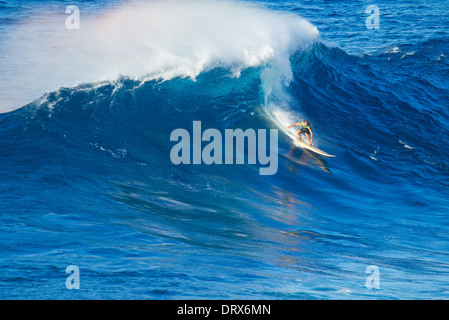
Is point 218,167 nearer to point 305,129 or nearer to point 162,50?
point 305,129

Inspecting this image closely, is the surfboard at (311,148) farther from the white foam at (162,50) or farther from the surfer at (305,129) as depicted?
the white foam at (162,50)

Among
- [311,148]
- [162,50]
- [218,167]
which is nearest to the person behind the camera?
[218,167]

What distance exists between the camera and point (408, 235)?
13.0 metres

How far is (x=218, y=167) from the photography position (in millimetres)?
15398

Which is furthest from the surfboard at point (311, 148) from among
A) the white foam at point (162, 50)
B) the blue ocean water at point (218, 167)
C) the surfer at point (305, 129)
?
the white foam at point (162, 50)

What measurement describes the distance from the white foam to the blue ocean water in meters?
0.08

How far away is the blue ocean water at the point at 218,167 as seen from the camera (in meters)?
9.85

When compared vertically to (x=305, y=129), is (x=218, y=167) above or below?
below

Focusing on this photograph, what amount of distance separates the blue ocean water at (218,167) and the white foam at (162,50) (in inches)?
3.3

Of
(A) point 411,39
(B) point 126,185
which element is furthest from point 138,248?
(A) point 411,39

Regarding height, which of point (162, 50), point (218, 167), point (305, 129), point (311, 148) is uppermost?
point (162, 50)

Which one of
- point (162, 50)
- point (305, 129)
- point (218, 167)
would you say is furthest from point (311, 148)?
point (162, 50)

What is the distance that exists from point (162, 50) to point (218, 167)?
6233 mm
